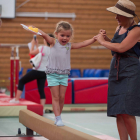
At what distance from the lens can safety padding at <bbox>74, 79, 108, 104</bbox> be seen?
20.6ft

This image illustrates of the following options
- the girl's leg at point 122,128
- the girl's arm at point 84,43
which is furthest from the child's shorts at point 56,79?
the girl's leg at point 122,128

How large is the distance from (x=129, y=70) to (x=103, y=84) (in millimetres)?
4013

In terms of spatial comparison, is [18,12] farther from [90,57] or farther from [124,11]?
[124,11]

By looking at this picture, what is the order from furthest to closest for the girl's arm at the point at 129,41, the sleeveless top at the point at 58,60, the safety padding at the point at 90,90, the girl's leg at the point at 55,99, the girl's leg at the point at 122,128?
the safety padding at the point at 90,90 → the sleeveless top at the point at 58,60 → the girl's leg at the point at 55,99 → the girl's leg at the point at 122,128 → the girl's arm at the point at 129,41

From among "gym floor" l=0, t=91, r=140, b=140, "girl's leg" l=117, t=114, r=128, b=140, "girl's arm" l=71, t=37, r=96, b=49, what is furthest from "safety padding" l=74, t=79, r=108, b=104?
"girl's leg" l=117, t=114, r=128, b=140

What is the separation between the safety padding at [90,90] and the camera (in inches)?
247

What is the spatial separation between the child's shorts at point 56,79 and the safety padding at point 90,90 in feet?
11.2

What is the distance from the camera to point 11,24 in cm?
1066

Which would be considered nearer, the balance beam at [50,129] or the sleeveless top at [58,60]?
the balance beam at [50,129]

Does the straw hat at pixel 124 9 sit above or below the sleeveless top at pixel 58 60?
above

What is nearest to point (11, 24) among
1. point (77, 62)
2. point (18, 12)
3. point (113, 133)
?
point (18, 12)

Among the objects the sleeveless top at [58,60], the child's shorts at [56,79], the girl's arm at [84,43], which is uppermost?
the girl's arm at [84,43]

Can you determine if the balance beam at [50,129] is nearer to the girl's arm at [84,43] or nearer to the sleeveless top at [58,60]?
the sleeveless top at [58,60]

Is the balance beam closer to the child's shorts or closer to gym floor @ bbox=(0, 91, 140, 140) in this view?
gym floor @ bbox=(0, 91, 140, 140)
